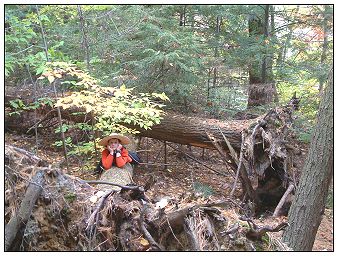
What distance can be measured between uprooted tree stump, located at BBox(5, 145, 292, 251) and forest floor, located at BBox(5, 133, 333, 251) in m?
2.33

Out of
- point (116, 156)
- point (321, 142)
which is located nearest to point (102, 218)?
point (321, 142)

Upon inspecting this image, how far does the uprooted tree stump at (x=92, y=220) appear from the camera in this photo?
→ 257cm

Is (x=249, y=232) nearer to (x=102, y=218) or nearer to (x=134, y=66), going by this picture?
(x=102, y=218)

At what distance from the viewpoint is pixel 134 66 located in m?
6.72

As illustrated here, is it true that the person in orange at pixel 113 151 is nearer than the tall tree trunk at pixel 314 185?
No

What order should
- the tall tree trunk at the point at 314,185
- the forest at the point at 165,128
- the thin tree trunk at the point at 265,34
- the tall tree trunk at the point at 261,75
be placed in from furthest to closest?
the thin tree trunk at the point at 265,34 → the tall tree trunk at the point at 261,75 → the tall tree trunk at the point at 314,185 → the forest at the point at 165,128

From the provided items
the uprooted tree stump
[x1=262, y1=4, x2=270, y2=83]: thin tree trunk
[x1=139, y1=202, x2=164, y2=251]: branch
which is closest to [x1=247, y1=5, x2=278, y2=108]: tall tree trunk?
[x1=262, y1=4, x2=270, y2=83]: thin tree trunk

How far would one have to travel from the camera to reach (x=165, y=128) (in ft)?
23.0

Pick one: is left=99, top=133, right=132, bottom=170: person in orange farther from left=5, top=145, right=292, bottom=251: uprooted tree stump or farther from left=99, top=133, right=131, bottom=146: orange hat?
left=5, top=145, right=292, bottom=251: uprooted tree stump

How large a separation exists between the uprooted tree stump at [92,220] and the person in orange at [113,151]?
2692 mm

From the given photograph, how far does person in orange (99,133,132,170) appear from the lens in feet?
18.4

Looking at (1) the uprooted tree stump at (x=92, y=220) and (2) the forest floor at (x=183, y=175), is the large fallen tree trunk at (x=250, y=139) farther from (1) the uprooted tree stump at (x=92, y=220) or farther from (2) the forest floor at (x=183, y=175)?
(1) the uprooted tree stump at (x=92, y=220)

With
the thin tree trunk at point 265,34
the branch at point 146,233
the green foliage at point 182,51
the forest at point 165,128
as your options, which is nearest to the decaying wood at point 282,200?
the forest at point 165,128

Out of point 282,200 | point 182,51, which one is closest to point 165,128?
point 182,51
